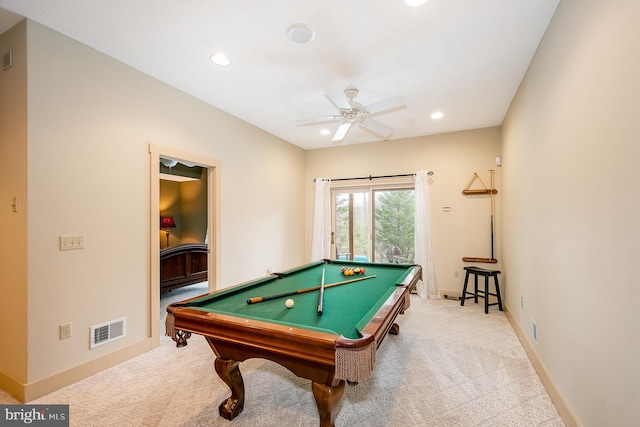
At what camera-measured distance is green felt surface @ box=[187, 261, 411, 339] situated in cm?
150

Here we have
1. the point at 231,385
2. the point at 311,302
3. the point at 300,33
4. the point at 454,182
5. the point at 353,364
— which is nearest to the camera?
the point at 353,364

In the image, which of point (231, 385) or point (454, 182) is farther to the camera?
point (454, 182)

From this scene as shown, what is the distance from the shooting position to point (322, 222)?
539 centimetres

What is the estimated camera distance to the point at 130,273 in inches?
104

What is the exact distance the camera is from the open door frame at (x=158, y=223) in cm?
279

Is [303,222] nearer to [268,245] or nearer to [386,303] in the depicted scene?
[268,245]

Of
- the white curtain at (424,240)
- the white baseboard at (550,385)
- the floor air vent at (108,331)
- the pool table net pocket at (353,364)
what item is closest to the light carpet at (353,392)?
the white baseboard at (550,385)

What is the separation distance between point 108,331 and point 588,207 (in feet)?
11.7

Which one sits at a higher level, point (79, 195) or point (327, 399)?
point (79, 195)

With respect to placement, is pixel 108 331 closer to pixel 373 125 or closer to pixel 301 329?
pixel 301 329

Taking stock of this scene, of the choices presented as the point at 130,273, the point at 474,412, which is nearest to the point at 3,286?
the point at 130,273

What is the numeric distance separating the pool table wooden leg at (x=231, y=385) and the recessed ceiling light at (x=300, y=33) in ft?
7.66

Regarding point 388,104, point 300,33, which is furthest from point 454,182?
point 300,33

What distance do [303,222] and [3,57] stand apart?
169 inches
